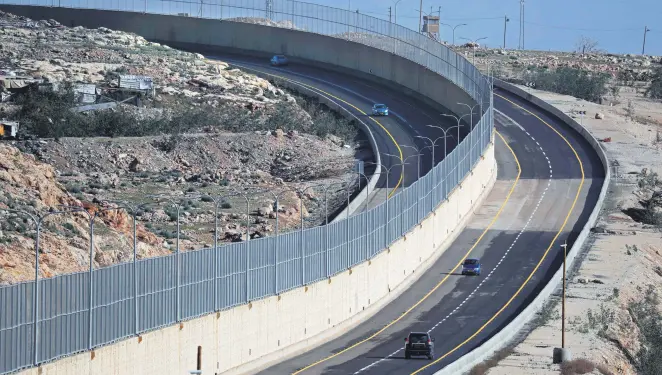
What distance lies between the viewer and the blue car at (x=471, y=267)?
84812 mm

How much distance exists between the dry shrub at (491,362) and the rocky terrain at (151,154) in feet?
34.1

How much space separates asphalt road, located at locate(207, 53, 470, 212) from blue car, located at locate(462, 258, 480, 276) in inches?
366

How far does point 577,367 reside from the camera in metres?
63.3

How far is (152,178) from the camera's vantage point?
309 feet

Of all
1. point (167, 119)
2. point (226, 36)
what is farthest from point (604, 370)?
point (226, 36)

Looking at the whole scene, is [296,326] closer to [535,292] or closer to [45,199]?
[45,199]

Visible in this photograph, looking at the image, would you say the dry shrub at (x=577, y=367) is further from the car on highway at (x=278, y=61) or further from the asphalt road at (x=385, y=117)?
the car on highway at (x=278, y=61)

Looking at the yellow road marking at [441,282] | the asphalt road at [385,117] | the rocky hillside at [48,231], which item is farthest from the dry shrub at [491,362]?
the asphalt road at [385,117]

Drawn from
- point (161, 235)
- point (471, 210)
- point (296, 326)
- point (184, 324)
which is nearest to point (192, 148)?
point (471, 210)

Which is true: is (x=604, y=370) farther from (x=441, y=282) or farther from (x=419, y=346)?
(x=441, y=282)

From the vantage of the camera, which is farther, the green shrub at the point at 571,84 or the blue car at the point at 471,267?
the green shrub at the point at 571,84

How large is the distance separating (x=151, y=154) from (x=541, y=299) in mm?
33583

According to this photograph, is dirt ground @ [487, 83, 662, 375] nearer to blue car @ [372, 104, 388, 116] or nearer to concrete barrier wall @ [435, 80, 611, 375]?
concrete barrier wall @ [435, 80, 611, 375]

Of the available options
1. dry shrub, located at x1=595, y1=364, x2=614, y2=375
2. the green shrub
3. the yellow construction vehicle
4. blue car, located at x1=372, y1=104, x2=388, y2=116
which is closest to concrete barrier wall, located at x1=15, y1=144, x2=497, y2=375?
dry shrub, located at x1=595, y1=364, x2=614, y2=375
